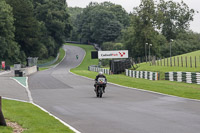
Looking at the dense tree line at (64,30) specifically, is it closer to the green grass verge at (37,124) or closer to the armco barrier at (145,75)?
the armco barrier at (145,75)

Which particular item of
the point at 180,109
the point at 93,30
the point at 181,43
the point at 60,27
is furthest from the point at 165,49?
the point at 180,109

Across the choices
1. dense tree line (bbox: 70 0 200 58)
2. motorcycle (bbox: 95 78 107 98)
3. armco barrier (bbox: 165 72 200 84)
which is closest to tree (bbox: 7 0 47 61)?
dense tree line (bbox: 70 0 200 58)

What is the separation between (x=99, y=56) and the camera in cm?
7556

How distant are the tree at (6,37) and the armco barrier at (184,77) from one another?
59.0 metres

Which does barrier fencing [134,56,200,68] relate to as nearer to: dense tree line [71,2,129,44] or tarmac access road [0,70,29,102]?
tarmac access road [0,70,29,102]

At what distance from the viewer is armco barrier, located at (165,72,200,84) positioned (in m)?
34.6

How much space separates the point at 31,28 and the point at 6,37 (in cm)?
1251

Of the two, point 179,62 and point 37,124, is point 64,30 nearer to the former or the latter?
point 179,62

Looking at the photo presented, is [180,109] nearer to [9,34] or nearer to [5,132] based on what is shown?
[5,132]

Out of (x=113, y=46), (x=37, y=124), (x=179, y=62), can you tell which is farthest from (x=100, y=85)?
(x=113, y=46)

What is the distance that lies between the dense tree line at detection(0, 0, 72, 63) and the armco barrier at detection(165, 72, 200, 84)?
195ft

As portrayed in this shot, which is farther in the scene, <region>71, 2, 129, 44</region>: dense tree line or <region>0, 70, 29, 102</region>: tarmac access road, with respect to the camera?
<region>71, 2, 129, 44</region>: dense tree line

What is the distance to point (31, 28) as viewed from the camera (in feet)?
349

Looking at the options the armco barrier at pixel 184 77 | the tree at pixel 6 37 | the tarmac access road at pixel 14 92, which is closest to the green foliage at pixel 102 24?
the tree at pixel 6 37
